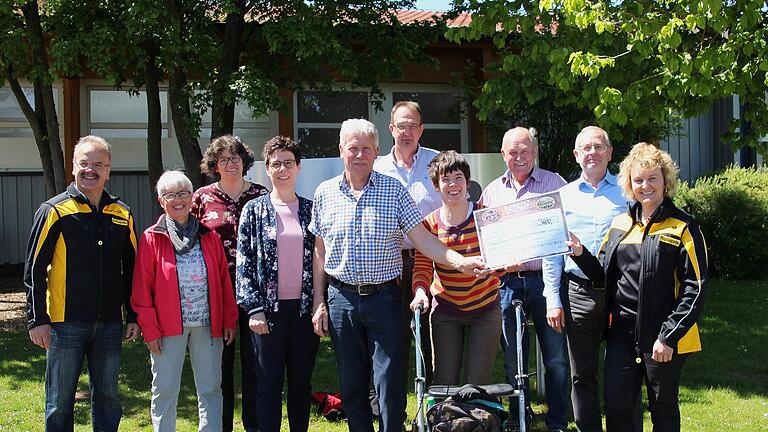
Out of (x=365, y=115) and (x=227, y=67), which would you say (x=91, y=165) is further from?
(x=365, y=115)

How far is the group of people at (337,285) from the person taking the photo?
463cm

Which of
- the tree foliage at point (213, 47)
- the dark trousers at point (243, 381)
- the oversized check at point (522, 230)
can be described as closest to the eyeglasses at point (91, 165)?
the dark trousers at point (243, 381)

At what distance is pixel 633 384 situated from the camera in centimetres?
461

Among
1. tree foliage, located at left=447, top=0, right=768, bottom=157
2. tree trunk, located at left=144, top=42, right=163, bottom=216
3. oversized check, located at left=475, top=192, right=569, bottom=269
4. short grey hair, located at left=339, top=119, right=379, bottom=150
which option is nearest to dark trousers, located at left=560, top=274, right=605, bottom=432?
oversized check, located at left=475, top=192, right=569, bottom=269

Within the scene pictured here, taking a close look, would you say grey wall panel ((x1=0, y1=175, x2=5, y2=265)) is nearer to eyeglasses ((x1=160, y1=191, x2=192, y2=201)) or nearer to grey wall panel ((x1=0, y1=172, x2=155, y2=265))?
grey wall panel ((x1=0, y1=172, x2=155, y2=265))

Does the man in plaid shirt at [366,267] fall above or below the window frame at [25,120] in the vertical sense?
below

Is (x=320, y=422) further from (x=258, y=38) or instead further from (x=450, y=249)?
(x=258, y=38)

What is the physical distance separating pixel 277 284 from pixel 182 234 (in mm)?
704

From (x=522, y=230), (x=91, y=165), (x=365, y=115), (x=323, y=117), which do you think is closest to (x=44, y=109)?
(x=323, y=117)

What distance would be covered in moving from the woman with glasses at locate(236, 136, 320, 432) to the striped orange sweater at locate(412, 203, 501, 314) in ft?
2.44

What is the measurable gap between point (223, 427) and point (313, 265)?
155 centimetres

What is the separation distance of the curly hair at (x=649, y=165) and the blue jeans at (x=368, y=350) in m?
1.49

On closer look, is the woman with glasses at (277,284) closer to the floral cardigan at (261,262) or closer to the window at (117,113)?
the floral cardigan at (261,262)

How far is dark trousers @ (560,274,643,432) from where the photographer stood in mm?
4836
